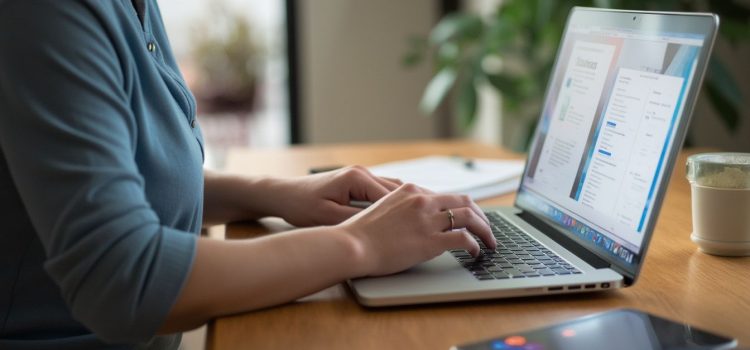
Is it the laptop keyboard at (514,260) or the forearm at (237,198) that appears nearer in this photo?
the laptop keyboard at (514,260)

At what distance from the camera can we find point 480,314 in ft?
2.60

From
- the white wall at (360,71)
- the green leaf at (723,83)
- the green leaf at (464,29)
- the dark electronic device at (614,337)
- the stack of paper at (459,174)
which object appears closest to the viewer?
the dark electronic device at (614,337)

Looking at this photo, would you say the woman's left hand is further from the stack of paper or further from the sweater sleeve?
the sweater sleeve

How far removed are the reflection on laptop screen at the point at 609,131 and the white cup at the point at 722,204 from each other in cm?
13

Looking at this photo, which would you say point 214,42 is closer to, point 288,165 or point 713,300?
point 288,165

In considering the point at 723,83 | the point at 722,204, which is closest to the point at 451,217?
the point at 722,204

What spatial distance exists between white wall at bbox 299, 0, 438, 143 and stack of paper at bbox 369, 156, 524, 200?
71.2 inches

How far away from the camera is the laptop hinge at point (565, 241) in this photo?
897 mm

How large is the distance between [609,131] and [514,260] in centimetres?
17

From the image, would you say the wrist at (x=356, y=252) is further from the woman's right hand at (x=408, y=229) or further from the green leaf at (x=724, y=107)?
the green leaf at (x=724, y=107)

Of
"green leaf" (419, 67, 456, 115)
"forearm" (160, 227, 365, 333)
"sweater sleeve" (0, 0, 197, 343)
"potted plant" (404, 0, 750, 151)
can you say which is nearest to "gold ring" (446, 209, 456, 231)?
"forearm" (160, 227, 365, 333)

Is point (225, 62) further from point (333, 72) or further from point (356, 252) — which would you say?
point (356, 252)

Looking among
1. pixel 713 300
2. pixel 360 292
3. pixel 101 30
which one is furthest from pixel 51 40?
pixel 713 300

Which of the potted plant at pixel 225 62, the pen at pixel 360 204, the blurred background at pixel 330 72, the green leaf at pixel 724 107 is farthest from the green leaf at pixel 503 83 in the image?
the pen at pixel 360 204
